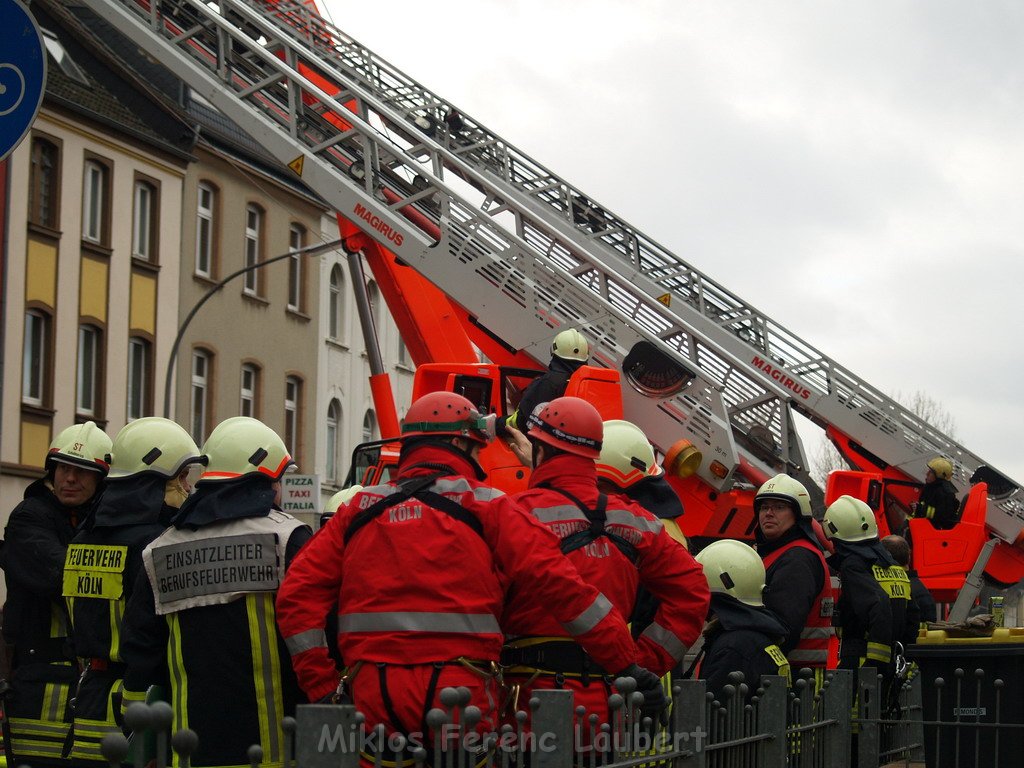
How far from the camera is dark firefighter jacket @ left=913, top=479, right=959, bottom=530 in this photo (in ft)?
45.2

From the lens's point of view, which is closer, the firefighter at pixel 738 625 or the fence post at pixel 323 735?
the fence post at pixel 323 735

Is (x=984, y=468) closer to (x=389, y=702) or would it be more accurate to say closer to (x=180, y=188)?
(x=389, y=702)

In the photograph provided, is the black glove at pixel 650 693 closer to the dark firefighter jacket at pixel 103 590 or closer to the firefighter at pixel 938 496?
the dark firefighter jacket at pixel 103 590

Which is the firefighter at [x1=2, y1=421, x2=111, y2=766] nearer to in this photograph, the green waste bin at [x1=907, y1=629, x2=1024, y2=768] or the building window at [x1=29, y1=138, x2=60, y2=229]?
the green waste bin at [x1=907, y1=629, x2=1024, y2=768]

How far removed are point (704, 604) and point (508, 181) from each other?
35.8 feet

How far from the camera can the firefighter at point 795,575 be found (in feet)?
24.5

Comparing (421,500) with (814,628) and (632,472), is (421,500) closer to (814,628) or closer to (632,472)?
(632,472)

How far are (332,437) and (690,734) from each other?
34.6m

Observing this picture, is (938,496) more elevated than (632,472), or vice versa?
(632,472)

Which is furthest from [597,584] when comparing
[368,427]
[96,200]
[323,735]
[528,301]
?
[368,427]

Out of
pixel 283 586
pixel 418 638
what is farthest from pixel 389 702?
pixel 283 586

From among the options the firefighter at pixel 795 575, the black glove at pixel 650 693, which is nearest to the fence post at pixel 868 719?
the firefighter at pixel 795 575

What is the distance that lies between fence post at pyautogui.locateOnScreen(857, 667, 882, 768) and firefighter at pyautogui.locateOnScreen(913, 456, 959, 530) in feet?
20.3

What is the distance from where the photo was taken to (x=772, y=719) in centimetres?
562
